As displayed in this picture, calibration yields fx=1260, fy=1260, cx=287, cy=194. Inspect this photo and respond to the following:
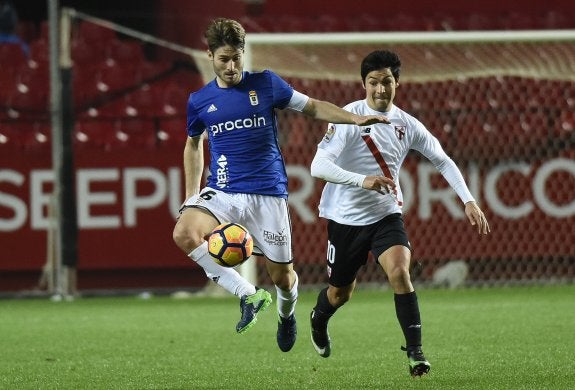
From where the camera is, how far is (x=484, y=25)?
1603 centimetres

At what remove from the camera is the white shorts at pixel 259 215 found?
6641 mm

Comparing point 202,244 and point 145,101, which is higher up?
point 145,101

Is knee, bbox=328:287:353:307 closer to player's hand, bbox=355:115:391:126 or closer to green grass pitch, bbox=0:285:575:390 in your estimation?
green grass pitch, bbox=0:285:575:390

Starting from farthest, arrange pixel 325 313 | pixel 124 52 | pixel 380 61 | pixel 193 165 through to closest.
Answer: pixel 124 52, pixel 325 313, pixel 193 165, pixel 380 61

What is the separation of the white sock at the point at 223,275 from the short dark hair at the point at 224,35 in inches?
40.6

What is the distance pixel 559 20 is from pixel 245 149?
1021 cm

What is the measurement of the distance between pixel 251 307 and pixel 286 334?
917mm

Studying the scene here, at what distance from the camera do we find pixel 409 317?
6.22 meters

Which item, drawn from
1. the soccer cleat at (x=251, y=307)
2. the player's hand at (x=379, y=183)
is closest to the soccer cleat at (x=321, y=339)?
the soccer cleat at (x=251, y=307)

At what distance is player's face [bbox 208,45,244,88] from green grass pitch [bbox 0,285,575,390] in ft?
5.01

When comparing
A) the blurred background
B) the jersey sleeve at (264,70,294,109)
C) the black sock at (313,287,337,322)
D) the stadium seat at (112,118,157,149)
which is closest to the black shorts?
the black sock at (313,287,337,322)

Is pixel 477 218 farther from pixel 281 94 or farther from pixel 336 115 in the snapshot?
pixel 281 94

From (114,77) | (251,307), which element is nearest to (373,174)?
(251,307)

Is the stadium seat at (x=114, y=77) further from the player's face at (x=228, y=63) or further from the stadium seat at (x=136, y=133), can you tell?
the player's face at (x=228, y=63)
